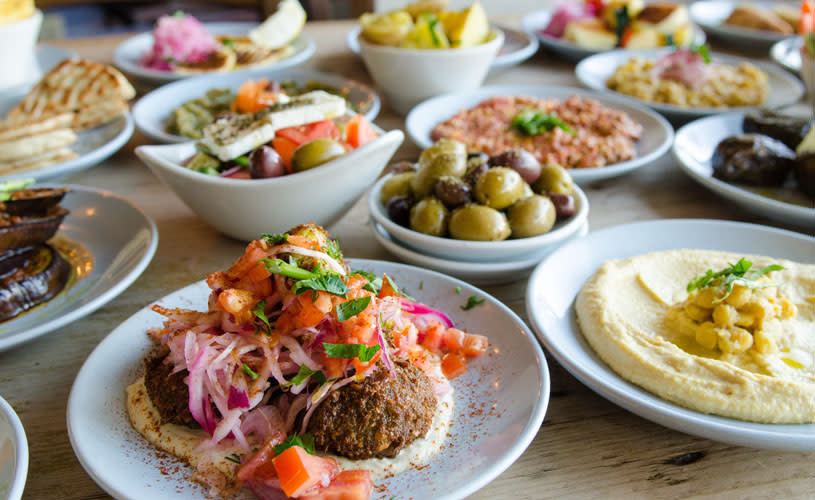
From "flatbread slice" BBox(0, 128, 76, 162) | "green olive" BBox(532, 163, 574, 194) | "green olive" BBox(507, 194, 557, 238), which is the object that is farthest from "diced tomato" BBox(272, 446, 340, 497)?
"flatbread slice" BBox(0, 128, 76, 162)

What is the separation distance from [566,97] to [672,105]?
1.59 feet

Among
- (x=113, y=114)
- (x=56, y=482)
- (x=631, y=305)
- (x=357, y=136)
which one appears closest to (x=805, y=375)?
(x=631, y=305)

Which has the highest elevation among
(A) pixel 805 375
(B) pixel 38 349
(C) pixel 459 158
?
(C) pixel 459 158

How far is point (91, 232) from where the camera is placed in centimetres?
204

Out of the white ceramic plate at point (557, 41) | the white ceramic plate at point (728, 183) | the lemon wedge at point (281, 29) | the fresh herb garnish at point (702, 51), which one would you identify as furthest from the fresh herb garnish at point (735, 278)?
the lemon wedge at point (281, 29)

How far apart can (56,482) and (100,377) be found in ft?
0.68

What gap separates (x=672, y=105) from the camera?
9.91 ft

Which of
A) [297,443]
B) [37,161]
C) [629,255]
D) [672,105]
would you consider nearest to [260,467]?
[297,443]

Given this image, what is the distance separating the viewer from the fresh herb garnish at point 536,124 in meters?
2.59

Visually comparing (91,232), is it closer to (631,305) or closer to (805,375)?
(631,305)

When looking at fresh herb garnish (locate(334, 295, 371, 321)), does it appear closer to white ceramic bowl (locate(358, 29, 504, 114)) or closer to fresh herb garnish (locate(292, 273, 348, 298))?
fresh herb garnish (locate(292, 273, 348, 298))

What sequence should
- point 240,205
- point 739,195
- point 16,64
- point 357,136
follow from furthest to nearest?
point 16,64 → point 739,195 → point 357,136 → point 240,205

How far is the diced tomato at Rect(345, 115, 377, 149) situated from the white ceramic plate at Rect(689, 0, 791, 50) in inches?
131

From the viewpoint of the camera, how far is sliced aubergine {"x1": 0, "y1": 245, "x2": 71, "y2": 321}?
1.64m
